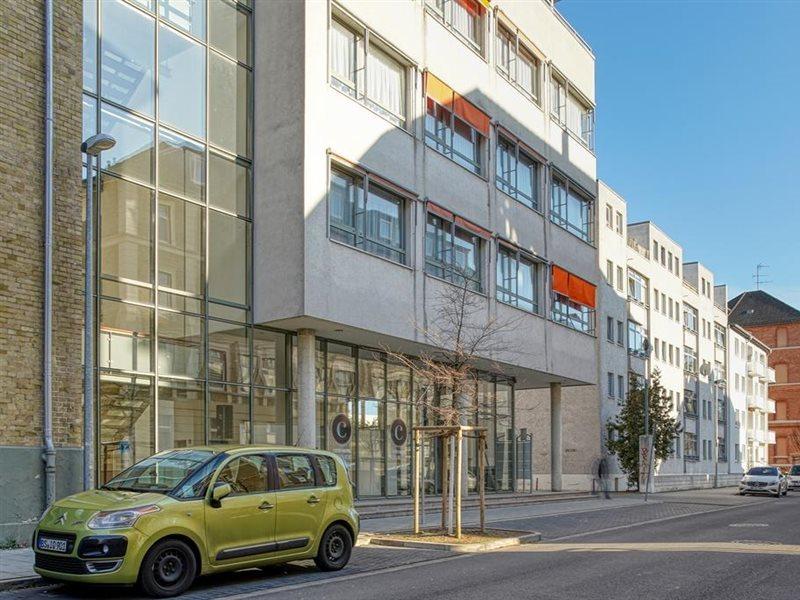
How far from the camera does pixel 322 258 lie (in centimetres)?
2144

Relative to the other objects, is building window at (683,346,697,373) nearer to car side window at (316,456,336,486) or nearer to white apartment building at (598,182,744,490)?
white apartment building at (598,182,744,490)

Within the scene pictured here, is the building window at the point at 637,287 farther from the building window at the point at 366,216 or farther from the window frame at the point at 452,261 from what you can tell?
the building window at the point at 366,216

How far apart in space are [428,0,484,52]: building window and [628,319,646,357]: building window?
25.3 meters

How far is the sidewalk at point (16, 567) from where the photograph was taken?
1108 centimetres

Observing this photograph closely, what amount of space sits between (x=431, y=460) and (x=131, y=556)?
19571 mm

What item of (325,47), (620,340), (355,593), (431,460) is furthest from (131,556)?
(620,340)

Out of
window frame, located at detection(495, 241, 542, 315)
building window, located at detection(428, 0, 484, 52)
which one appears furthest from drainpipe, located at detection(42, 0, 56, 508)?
window frame, located at detection(495, 241, 542, 315)

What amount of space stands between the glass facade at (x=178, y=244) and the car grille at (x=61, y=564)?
7413 mm

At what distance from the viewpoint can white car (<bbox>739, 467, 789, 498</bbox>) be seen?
45.0m

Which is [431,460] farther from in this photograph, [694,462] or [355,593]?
[694,462]

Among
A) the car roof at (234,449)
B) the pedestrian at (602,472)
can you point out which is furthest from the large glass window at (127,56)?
the pedestrian at (602,472)

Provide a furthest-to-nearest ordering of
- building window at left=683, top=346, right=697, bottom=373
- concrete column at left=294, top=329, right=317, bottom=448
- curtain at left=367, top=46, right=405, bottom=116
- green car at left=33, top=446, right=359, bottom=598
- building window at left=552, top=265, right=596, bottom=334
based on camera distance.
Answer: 1. building window at left=683, top=346, right=697, bottom=373
2. building window at left=552, top=265, right=596, bottom=334
3. curtain at left=367, top=46, right=405, bottom=116
4. concrete column at left=294, top=329, right=317, bottom=448
5. green car at left=33, top=446, right=359, bottom=598

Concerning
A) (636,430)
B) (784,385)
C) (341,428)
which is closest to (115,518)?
(341,428)

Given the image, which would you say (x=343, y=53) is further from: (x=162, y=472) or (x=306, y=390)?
(x=162, y=472)
